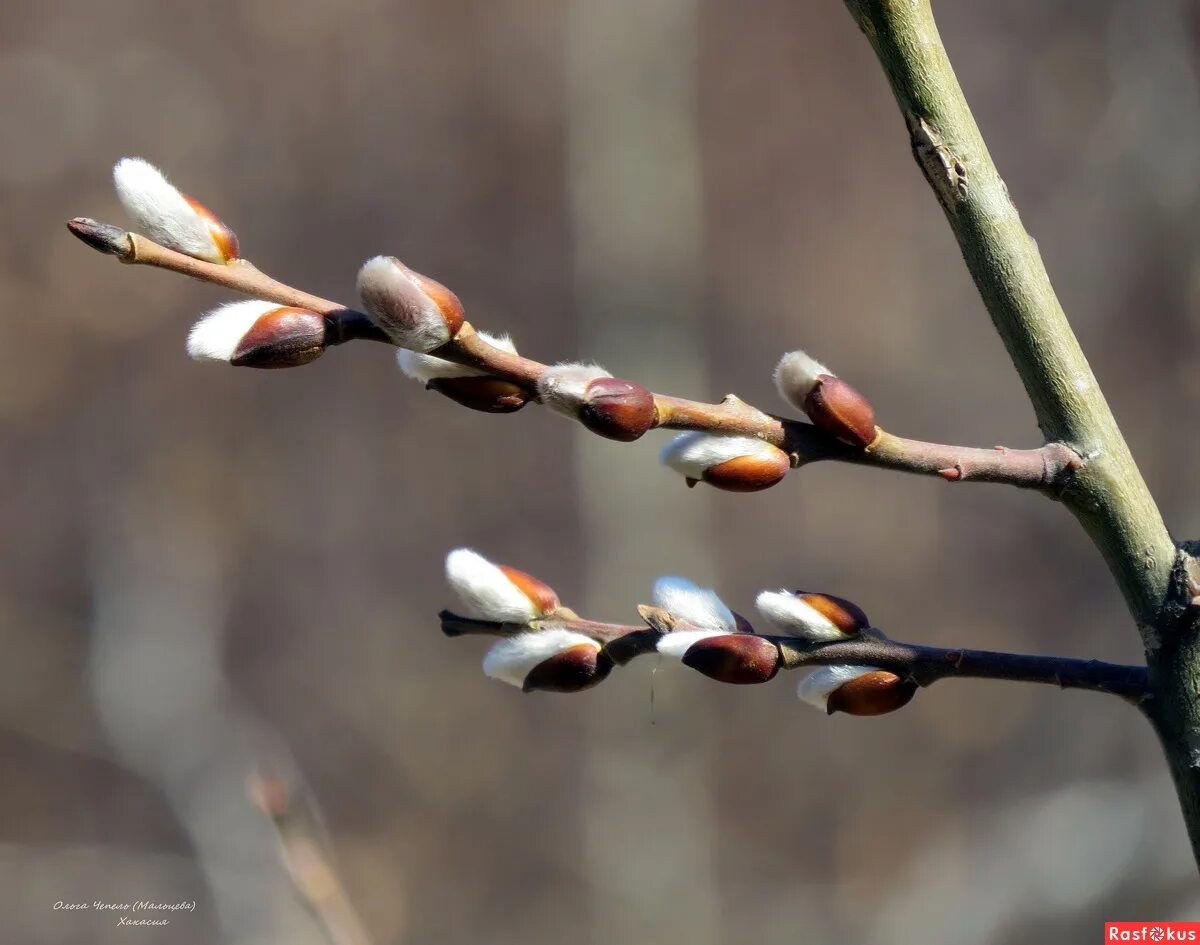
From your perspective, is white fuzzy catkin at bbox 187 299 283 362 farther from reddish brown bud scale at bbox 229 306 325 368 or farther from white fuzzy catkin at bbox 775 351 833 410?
white fuzzy catkin at bbox 775 351 833 410

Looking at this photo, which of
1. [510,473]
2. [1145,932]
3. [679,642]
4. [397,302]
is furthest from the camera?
[510,473]

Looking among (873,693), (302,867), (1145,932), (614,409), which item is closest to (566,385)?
(614,409)

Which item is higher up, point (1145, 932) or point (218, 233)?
point (218, 233)

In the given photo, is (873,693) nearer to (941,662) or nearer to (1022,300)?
(941,662)

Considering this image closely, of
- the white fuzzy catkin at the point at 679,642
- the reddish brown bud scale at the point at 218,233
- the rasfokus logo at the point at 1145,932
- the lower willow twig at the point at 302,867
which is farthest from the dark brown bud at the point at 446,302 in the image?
the rasfokus logo at the point at 1145,932

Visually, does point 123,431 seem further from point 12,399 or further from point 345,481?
point 345,481

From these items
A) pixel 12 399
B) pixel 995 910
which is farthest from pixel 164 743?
pixel 995 910

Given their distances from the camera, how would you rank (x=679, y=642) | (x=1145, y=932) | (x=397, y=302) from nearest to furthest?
(x=397, y=302), (x=679, y=642), (x=1145, y=932)
